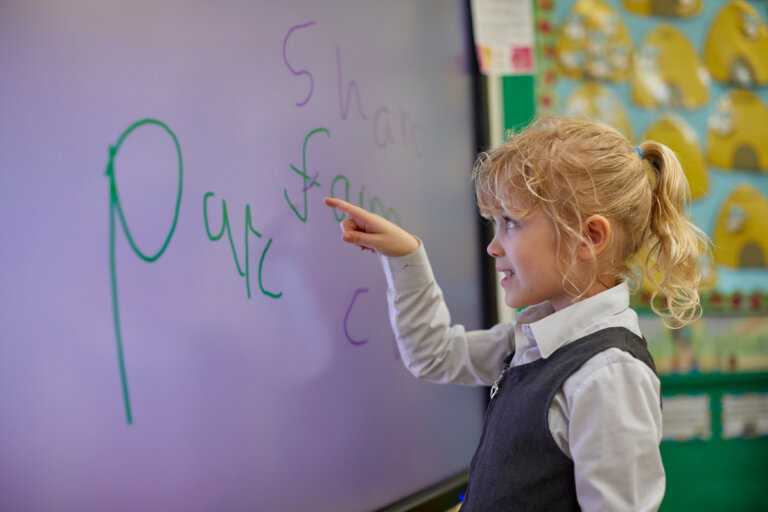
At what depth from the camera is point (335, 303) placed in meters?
0.84

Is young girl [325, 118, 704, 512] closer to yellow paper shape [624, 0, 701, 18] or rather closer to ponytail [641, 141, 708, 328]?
ponytail [641, 141, 708, 328]

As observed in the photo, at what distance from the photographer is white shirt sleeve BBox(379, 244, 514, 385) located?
85 centimetres

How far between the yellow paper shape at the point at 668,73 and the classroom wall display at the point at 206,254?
0.54 m

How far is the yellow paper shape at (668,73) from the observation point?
1324mm

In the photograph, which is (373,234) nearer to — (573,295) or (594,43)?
(573,295)

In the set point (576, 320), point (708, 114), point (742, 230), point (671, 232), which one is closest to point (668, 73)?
point (708, 114)

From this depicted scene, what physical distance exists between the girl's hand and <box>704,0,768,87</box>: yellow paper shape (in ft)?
2.98

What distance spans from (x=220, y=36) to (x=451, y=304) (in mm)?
576

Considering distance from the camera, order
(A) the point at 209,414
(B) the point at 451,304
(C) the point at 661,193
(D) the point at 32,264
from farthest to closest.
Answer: (B) the point at 451,304
(C) the point at 661,193
(A) the point at 209,414
(D) the point at 32,264

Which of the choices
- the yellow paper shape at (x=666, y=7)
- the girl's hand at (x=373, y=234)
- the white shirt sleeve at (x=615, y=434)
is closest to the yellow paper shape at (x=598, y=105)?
the yellow paper shape at (x=666, y=7)

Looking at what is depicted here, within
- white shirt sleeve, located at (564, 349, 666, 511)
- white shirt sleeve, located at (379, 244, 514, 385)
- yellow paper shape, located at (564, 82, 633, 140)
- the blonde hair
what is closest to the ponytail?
the blonde hair

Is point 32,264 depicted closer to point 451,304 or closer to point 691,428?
point 451,304

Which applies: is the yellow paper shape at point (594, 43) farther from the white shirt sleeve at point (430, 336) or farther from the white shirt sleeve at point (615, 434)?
the white shirt sleeve at point (615, 434)

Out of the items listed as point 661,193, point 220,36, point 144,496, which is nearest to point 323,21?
point 220,36
